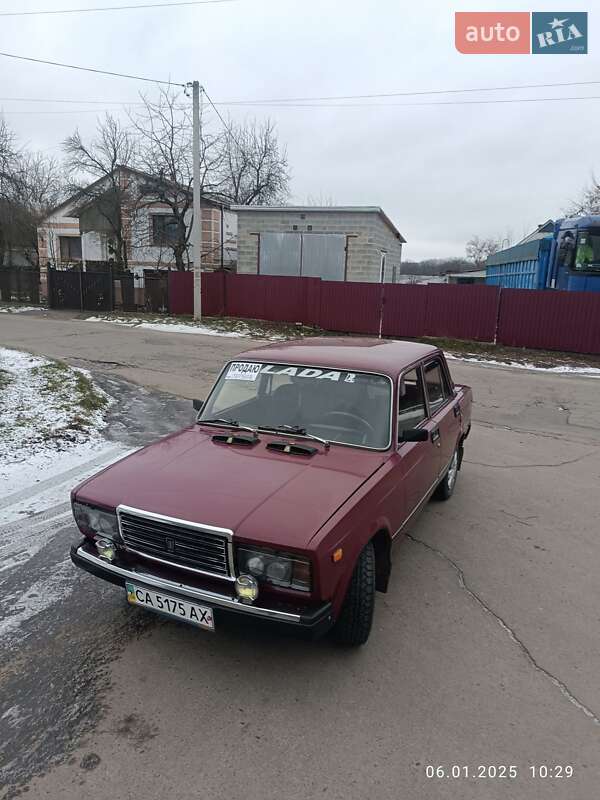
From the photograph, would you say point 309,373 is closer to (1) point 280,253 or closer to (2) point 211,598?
(2) point 211,598

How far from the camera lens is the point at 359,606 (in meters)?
2.79

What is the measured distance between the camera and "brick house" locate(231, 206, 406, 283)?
2320cm

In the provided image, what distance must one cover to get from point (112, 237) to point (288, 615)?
33967mm

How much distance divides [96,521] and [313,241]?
22150mm

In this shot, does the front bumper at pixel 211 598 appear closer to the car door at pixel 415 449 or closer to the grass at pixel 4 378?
the car door at pixel 415 449

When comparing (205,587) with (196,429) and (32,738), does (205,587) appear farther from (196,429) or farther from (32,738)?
(196,429)

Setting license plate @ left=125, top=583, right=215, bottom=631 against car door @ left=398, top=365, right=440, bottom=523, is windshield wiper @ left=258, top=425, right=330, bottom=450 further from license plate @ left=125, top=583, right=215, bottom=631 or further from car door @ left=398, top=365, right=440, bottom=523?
license plate @ left=125, top=583, right=215, bottom=631

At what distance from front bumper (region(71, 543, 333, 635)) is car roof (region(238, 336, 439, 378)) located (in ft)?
5.86

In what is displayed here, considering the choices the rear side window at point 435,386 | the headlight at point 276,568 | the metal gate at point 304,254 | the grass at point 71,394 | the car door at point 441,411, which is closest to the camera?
the headlight at point 276,568

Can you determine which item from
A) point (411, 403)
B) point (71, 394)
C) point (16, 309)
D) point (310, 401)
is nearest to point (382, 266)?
point (16, 309)

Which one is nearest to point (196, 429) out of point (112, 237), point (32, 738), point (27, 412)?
point (32, 738)

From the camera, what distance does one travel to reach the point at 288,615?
97.0 inches

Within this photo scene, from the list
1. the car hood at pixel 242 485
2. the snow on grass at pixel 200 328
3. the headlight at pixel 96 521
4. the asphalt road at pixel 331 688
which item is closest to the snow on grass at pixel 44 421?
the asphalt road at pixel 331 688

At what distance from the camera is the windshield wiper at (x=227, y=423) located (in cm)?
362
